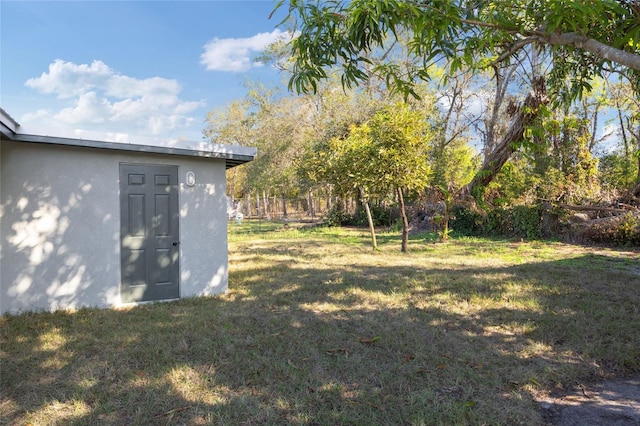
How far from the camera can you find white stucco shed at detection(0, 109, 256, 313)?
5195 mm

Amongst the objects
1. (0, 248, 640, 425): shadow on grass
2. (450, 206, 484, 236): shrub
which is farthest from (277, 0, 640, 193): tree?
(450, 206, 484, 236): shrub

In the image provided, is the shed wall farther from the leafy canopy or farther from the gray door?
the leafy canopy

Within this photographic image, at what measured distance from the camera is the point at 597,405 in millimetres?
2898

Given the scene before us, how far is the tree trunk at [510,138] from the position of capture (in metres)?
10.7

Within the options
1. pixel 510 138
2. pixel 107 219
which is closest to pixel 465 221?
pixel 510 138

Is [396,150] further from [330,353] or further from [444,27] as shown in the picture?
[444,27]

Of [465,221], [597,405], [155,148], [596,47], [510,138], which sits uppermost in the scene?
[510,138]

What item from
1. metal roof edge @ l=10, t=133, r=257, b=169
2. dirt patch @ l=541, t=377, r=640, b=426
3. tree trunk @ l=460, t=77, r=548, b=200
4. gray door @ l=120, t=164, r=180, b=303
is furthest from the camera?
tree trunk @ l=460, t=77, r=548, b=200

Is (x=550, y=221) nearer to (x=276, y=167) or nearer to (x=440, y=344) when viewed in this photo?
(x=440, y=344)

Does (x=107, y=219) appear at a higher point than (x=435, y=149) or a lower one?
lower

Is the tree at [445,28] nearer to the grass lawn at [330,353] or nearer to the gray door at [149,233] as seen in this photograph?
the grass lawn at [330,353]

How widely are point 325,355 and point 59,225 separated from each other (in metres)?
4.18

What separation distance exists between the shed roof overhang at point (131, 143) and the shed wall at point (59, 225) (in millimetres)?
259

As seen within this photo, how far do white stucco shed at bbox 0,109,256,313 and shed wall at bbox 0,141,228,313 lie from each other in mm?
12
